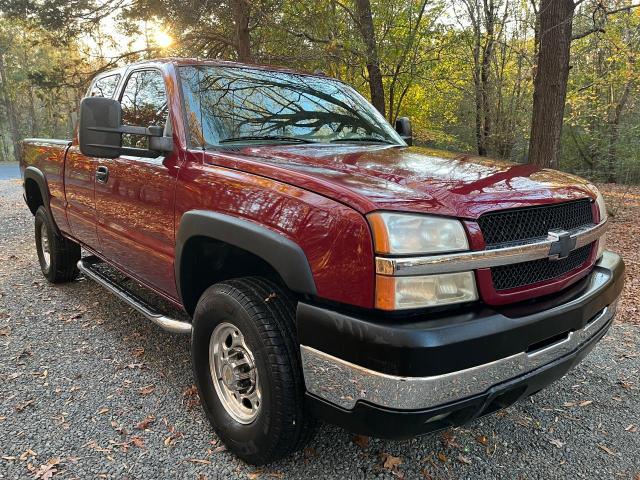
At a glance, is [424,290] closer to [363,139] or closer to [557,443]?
[557,443]

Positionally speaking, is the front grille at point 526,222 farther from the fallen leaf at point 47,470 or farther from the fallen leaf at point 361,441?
the fallen leaf at point 47,470

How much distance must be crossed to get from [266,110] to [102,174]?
1309mm

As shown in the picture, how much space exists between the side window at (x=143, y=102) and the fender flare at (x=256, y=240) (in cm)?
85

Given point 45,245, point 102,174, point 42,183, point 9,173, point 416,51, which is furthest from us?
point 9,173

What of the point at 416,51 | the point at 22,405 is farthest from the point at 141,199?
the point at 416,51

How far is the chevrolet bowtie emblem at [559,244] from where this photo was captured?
6.43ft

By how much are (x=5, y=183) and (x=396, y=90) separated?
1352 centimetres

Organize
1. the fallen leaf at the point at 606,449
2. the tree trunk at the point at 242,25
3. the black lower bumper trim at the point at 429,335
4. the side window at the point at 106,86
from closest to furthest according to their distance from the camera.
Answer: the black lower bumper trim at the point at 429,335
the fallen leaf at the point at 606,449
the side window at the point at 106,86
the tree trunk at the point at 242,25

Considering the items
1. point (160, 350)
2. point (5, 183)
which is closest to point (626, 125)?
A: point (160, 350)

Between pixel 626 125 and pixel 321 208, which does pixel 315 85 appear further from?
pixel 626 125

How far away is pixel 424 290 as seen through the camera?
1684 millimetres

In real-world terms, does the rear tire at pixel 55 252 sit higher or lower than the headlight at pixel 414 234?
lower

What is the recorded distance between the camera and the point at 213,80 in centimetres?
292

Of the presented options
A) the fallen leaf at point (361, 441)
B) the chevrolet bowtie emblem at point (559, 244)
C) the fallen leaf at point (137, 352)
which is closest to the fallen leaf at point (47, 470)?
the fallen leaf at point (137, 352)
